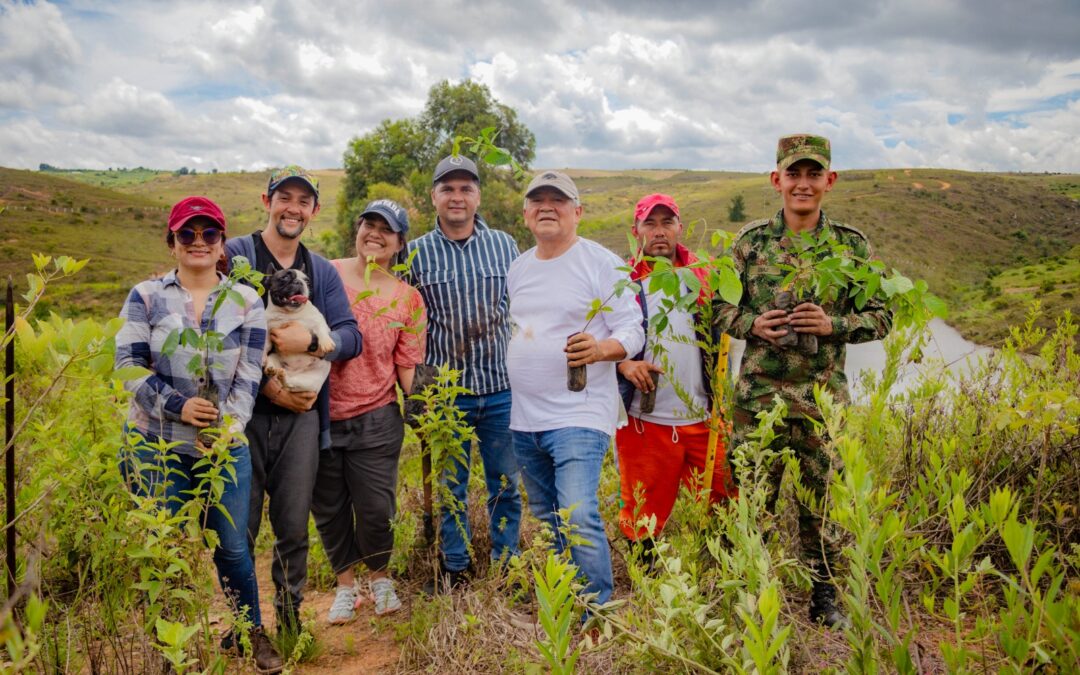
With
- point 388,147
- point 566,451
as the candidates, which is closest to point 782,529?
point 566,451

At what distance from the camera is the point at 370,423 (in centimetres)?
361

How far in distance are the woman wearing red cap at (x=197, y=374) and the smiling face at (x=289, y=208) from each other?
1.09 ft

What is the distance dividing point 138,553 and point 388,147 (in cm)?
3334

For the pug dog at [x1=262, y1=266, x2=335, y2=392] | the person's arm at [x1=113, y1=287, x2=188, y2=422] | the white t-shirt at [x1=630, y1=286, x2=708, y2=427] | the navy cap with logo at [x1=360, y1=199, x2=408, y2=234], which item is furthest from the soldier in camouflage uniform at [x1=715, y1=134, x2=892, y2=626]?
the person's arm at [x1=113, y1=287, x2=188, y2=422]

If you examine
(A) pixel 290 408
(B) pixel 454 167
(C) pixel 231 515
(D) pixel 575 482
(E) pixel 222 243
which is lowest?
(C) pixel 231 515

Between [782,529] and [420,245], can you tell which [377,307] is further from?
[782,529]

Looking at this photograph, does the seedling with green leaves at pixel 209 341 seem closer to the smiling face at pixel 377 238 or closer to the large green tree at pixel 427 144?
the smiling face at pixel 377 238

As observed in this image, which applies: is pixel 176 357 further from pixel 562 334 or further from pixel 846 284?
pixel 846 284

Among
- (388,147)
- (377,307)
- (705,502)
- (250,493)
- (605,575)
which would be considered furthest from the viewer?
(388,147)

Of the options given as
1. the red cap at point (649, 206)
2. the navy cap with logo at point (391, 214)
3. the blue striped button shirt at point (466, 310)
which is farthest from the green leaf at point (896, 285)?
the navy cap with logo at point (391, 214)

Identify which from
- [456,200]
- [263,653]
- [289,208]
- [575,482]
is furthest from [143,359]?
[575,482]

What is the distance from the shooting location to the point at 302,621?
3.62 m

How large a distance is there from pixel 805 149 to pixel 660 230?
102 cm

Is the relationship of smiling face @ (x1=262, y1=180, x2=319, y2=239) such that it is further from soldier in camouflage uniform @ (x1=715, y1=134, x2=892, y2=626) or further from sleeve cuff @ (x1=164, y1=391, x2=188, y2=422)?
soldier in camouflage uniform @ (x1=715, y1=134, x2=892, y2=626)
